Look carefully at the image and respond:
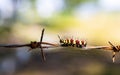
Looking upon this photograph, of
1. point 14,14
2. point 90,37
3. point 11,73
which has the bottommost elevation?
point 11,73

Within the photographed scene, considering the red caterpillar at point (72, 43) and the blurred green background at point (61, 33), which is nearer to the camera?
the red caterpillar at point (72, 43)

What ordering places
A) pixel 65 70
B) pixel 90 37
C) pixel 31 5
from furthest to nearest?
pixel 31 5 → pixel 90 37 → pixel 65 70

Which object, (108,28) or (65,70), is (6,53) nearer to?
(65,70)

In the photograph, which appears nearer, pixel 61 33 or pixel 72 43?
pixel 72 43

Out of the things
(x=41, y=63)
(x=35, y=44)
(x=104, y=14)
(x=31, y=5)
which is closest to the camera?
(x=35, y=44)

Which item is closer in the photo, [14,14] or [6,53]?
[6,53]

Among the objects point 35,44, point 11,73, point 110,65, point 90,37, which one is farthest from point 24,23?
point 35,44

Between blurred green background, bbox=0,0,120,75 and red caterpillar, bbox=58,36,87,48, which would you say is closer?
red caterpillar, bbox=58,36,87,48

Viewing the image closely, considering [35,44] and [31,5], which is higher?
[31,5]
